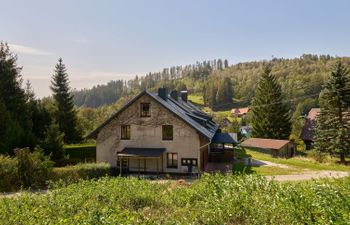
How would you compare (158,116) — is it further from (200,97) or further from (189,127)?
(200,97)

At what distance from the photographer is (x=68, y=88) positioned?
47219mm

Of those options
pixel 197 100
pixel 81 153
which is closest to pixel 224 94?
pixel 197 100

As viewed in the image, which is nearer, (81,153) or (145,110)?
(145,110)

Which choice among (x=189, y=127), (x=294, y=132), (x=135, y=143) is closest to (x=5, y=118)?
(x=135, y=143)

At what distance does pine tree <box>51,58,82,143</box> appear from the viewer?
44.6 metres

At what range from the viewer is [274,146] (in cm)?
4375

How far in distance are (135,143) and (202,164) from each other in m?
6.32

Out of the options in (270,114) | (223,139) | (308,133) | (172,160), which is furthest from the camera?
(308,133)

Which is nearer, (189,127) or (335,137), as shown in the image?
(189,127)

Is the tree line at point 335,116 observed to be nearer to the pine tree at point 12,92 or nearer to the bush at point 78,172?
the bush at point 78,172

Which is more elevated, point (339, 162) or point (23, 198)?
point (23, 198)

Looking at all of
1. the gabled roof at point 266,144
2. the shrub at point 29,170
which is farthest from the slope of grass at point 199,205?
the gabled roof at point 266,144

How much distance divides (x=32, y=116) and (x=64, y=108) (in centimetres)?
720

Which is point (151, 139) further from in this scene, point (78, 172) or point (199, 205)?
point (199, 205)
